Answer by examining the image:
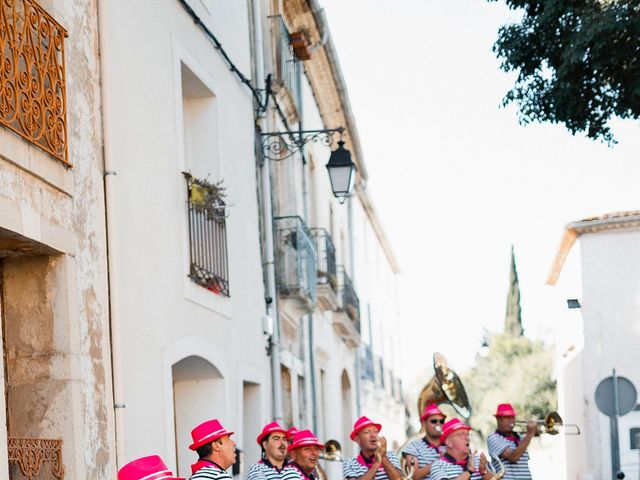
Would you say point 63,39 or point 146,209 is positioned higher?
point 63,39

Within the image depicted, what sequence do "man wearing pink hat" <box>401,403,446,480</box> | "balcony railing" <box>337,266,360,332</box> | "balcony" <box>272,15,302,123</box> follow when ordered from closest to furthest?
1. "man wearing pink hat" <box>401,403,446,480</box>
2. "balcony" <box>272,15,302,123</box>
3. "balcony railing" <box>337,266,360,332</box>

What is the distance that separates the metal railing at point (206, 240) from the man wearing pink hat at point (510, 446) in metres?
3.47

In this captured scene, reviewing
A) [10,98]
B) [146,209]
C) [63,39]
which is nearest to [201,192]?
[146,209]

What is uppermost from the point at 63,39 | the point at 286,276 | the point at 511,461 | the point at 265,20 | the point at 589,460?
the point at 265,20

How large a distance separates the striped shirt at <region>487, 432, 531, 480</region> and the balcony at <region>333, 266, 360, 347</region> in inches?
342

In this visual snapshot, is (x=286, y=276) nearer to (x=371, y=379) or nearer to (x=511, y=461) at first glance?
(x=511, y=461)

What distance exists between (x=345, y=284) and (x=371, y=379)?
311 inches

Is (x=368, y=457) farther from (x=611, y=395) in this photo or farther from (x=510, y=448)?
(x=611, y=395)

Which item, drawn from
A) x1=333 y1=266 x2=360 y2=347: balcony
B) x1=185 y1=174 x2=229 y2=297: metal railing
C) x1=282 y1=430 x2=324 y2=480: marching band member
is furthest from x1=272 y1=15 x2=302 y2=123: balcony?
x1=282 y1=430 x2=324 y2=480: marching band member

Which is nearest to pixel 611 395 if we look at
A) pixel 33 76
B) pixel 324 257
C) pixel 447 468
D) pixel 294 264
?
pixel 447 468

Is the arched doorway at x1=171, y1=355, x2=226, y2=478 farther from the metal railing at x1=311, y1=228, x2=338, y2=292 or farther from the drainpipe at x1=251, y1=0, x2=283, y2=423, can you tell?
the metal railing at x1=311, y1=228, x2=338, y2=292

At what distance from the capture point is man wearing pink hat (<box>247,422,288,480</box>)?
9164mm

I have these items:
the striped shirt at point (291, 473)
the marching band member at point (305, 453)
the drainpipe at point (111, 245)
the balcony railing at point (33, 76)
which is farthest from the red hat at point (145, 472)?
the marching band member at point (305, 453)

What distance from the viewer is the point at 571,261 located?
28.4m
